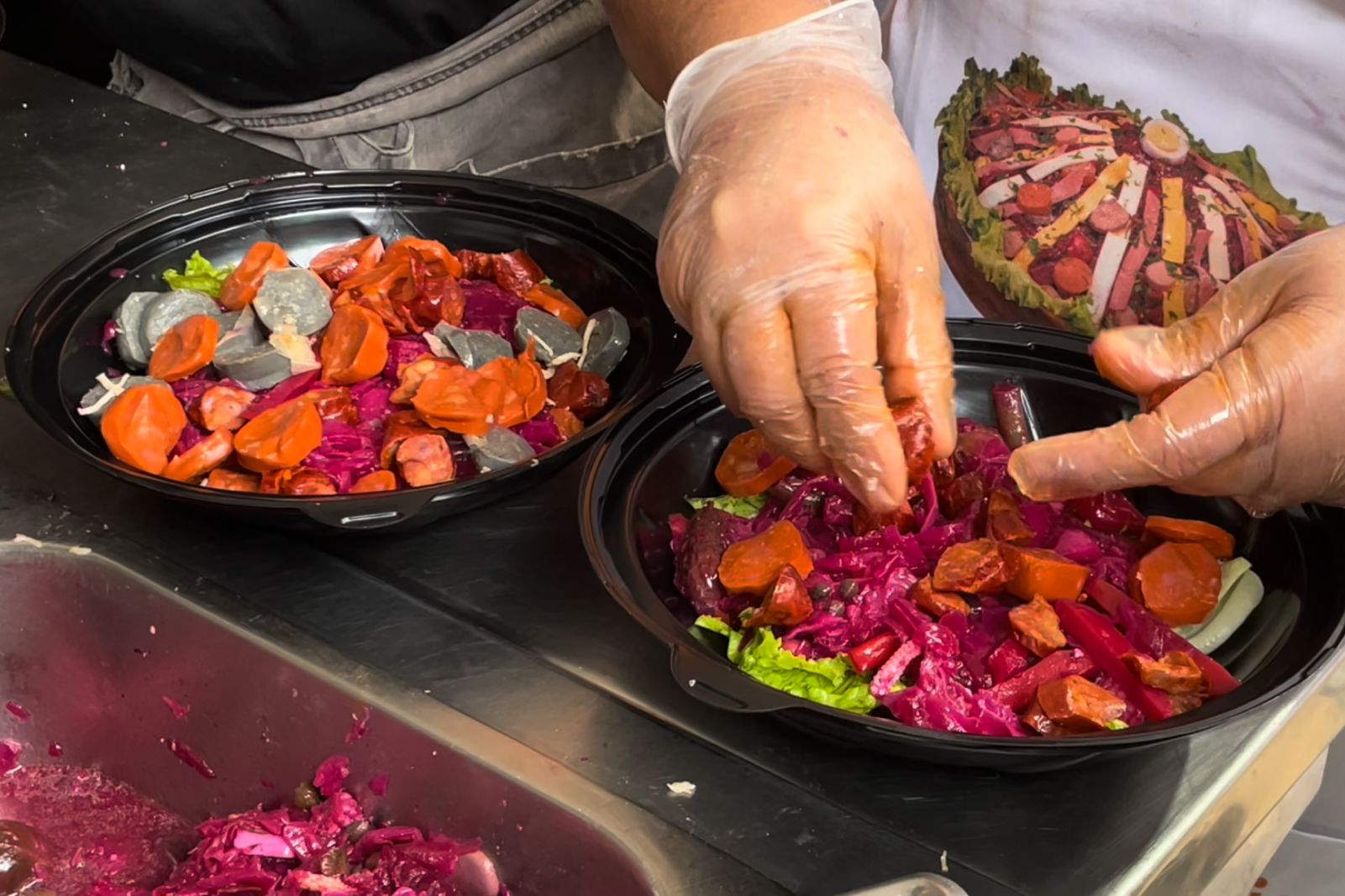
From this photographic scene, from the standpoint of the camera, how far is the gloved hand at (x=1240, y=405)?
1081mm

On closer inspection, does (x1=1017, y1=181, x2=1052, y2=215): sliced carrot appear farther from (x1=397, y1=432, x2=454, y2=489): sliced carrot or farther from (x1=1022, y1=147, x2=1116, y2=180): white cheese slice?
(x1=397, y1=432, x2=454, y2=489): sliced carrot

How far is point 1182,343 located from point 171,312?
3.65ft

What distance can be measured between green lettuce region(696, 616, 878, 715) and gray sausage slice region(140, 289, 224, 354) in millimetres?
805

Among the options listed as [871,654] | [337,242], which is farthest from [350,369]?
[871,654]

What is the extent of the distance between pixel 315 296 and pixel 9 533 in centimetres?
42

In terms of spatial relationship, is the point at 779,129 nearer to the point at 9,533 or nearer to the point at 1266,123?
the point at 1266,123

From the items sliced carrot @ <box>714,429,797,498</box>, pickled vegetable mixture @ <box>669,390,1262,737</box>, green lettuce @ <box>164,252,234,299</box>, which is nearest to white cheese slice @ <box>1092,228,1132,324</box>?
pickled vegetable mixture @ <box>669,390,1262,737</box>

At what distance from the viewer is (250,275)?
1.55m

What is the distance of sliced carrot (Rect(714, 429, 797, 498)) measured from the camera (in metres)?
1.32

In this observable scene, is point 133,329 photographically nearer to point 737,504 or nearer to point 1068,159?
point 737,504

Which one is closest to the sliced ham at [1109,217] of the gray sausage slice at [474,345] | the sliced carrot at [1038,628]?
the sliced carrot at [1038,628]

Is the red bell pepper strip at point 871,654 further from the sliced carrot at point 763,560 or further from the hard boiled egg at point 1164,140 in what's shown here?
the hard boiled egg at point 1164,140

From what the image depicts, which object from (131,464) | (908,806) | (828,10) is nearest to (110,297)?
(131,464)

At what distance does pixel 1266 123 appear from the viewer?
1461 millimetres
